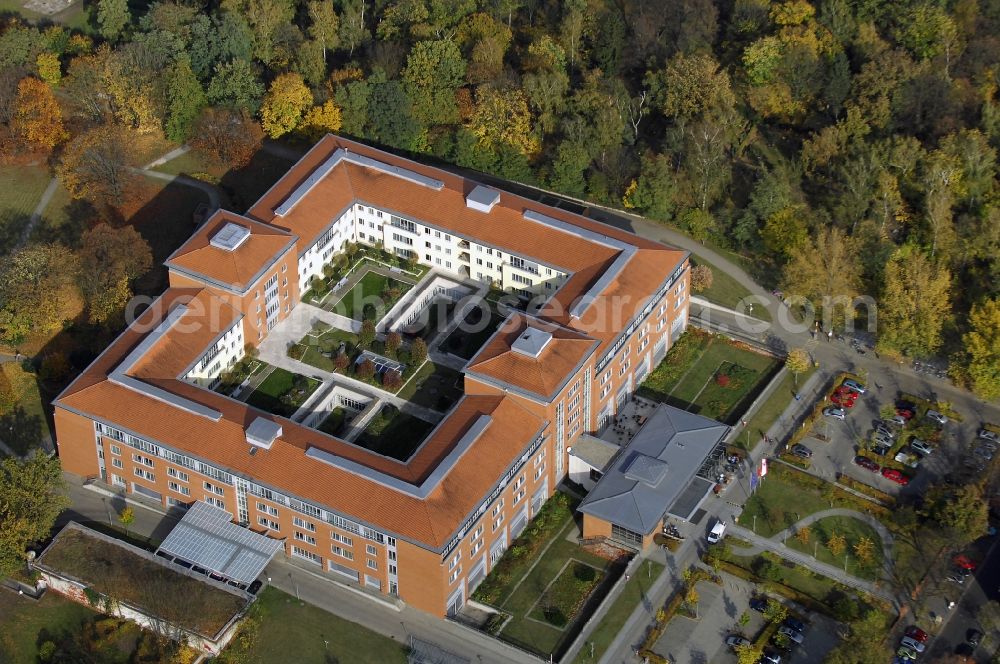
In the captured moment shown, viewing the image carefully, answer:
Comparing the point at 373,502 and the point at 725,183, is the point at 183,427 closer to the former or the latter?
the point at 373,502

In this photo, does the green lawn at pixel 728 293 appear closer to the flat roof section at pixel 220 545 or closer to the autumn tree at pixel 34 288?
the flat roof section at pixel 220 545

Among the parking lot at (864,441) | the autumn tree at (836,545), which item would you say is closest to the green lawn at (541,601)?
the autumn tree at (836,545)

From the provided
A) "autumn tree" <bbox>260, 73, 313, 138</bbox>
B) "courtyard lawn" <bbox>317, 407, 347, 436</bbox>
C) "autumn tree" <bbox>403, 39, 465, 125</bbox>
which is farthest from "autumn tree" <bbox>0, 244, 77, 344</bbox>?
"autumn tree" <bbox>403, 39, 465, 125</bbox>

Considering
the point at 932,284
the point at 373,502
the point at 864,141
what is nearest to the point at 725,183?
the point at 864,141

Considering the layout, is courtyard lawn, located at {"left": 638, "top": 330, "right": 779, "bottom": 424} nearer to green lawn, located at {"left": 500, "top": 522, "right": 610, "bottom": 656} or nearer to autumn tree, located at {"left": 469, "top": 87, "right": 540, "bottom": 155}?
green lawn, located at {"left": 500, "top": 522, "right": 610, "bottom": 656}

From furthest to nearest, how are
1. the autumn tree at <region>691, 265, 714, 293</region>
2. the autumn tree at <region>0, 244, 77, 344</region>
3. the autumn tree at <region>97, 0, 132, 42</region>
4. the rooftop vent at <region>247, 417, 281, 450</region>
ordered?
the autumn tree at <region>97, 0, 132, 42</region>
the autumn tree at <region>691, 265, 714, 293</region>
the autumn tree at <region>0, 244, 77, 344</region>
the rooftop vent at <region>247, 417, 281, 450</region>

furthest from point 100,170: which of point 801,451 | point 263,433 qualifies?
point 801,451

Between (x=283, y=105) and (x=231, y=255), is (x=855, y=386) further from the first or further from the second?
(x=283, y=105)
